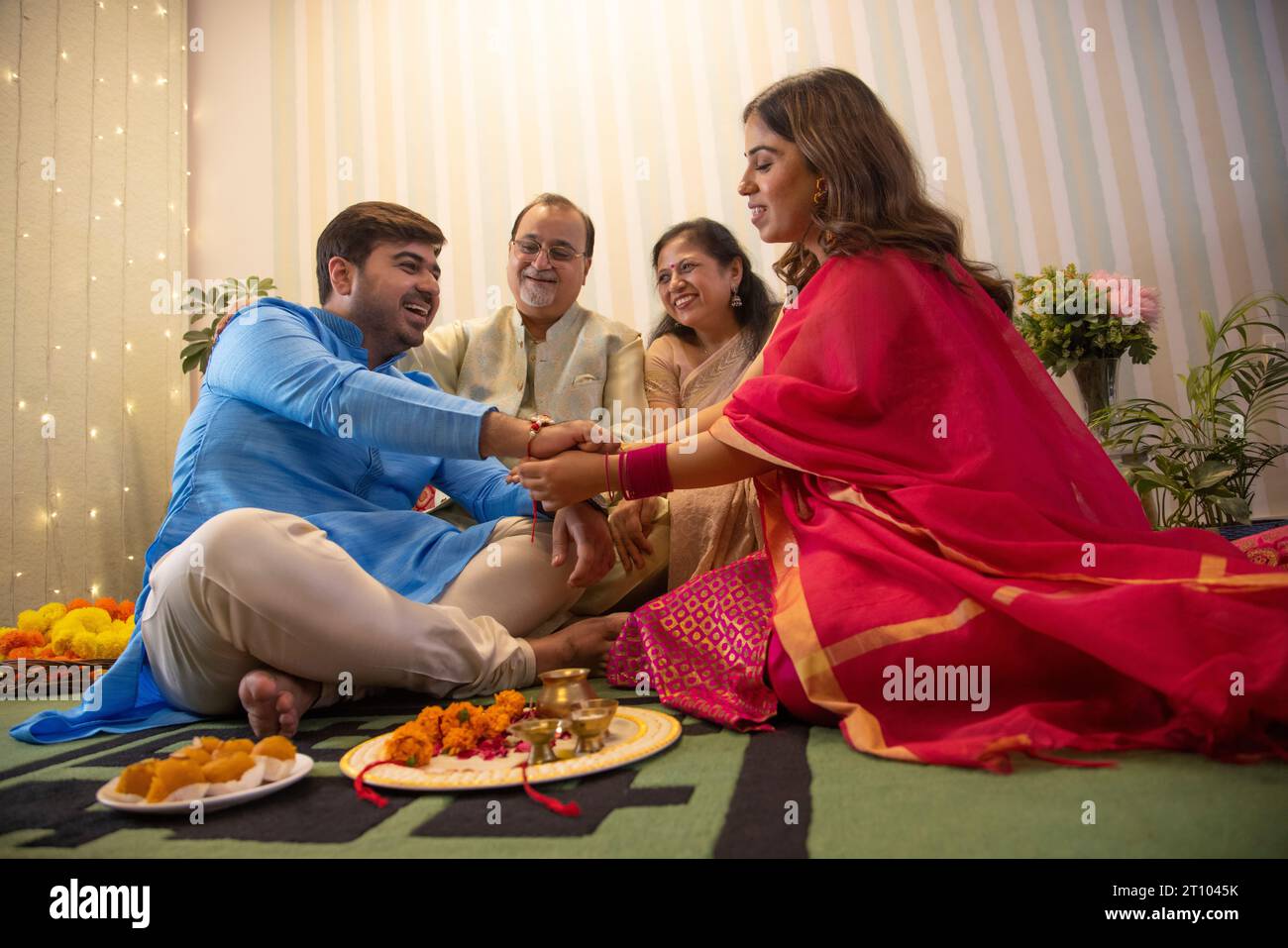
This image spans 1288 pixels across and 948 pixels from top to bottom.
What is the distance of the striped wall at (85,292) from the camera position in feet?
11.9

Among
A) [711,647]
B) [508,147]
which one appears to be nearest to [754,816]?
[711,647]

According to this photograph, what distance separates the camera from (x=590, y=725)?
4.15ft

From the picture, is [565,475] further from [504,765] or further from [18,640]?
[18,640]

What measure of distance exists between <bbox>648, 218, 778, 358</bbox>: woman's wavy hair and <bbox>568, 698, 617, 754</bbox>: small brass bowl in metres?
1.81

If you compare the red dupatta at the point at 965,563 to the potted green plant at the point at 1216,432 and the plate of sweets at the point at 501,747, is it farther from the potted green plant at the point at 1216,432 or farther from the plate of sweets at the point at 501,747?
the potted green plant at the point at 1216,432

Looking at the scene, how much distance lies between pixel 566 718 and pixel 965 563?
645mm

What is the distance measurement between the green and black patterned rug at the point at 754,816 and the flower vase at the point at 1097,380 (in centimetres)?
256

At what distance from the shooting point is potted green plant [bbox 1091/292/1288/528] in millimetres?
3172

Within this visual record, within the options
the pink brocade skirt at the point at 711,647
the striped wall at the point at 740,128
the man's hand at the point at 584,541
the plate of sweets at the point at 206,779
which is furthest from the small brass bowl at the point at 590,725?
the striped wall at the point at 740,128

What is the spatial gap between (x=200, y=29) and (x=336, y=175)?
113cm

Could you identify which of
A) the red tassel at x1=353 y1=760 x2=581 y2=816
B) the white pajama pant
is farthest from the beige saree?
the red tassel at x1=353 y1=760 x2=581 y2=816

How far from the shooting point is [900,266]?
171 centimetres

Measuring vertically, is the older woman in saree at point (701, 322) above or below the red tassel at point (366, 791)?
above
